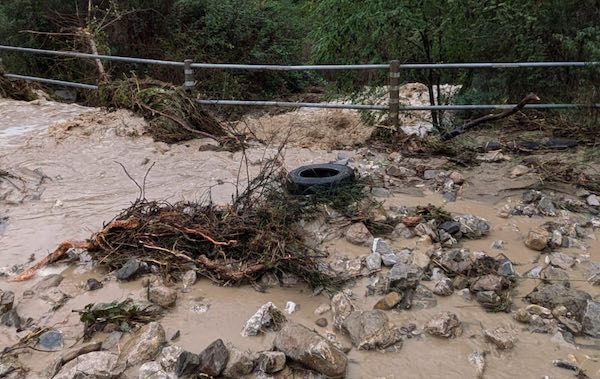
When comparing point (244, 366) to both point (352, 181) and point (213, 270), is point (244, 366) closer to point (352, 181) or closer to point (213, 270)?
point (213, 270)

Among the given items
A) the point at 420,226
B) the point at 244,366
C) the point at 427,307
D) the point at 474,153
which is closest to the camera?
the point at 244,366

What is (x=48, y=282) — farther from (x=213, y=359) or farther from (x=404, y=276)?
(x=404, y=276)

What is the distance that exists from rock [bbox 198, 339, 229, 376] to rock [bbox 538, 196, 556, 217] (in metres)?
3.01

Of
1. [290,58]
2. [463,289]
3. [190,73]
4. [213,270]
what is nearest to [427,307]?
[463,289]

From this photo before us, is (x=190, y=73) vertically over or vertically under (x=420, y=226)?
over

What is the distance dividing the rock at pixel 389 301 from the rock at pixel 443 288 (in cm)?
26

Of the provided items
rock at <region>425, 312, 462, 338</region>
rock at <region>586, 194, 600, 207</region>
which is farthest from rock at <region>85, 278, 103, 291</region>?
rock at <region>586, 194, 600, 207</region>

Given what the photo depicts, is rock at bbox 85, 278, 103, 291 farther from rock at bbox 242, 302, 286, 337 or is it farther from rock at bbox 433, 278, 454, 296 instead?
rock at bbox 433, 278, 454, 296

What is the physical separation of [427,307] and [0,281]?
3001mm

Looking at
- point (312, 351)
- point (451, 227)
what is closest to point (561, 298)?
point (451, 227)

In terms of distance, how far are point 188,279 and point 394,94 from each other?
375 centimetres

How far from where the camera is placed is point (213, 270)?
13.1 ft

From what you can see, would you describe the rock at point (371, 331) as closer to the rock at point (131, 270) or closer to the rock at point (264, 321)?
the rock at point (264, 321)

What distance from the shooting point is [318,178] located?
16.5ft
